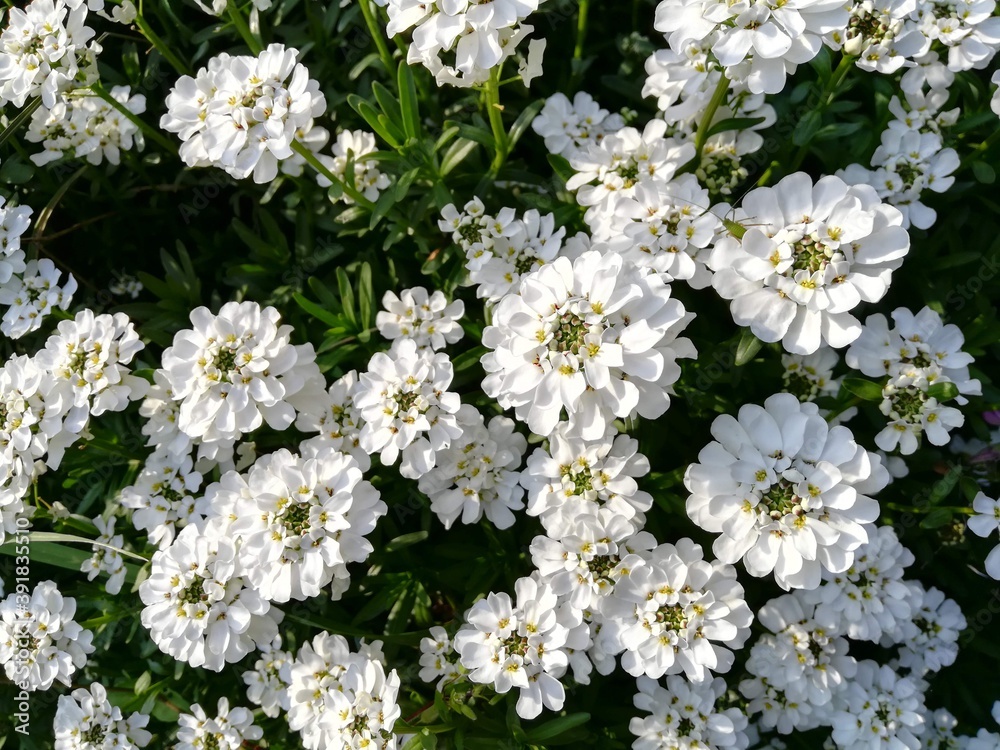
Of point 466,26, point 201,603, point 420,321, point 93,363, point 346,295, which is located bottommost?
point 201,603

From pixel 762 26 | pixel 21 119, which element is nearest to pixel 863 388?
pixel 762 26

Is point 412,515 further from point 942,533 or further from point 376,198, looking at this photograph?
point 942,533

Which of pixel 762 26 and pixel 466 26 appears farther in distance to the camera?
pixel 466 26

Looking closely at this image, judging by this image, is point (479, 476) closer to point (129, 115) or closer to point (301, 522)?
point (301, 522)

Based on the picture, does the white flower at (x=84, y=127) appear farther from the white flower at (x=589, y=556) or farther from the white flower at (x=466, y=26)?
the white flower at (x=589, y=556)

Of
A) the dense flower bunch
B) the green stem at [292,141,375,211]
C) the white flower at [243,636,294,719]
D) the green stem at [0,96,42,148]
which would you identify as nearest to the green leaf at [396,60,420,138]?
the dense flower bunch

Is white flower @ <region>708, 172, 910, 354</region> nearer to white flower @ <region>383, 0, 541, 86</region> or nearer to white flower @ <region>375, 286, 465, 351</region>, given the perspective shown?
white flower @ <region>383, 0, 541, 86</region>

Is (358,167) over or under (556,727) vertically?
over
